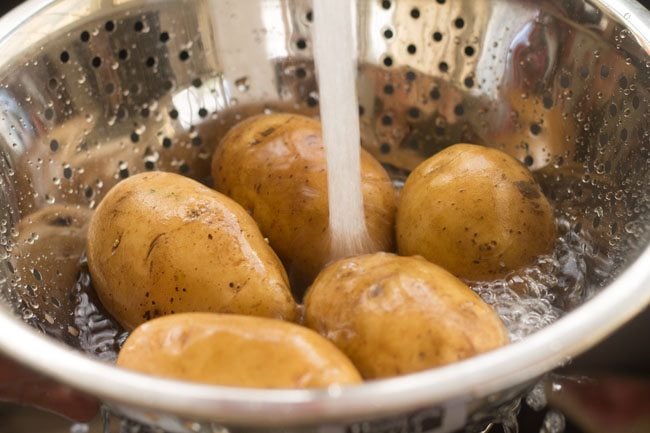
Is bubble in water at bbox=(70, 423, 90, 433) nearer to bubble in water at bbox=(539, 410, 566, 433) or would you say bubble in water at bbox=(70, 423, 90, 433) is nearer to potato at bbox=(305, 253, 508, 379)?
potato at bbox=(305, 253, 508, 379)

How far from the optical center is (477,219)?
718 millimetres

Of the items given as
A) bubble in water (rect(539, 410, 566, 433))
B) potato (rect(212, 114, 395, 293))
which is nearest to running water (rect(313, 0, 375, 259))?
potato (rect(212, 114, 395, 293))

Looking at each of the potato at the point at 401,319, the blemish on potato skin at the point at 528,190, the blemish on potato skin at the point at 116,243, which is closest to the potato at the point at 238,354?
the potato at the point at 401,319

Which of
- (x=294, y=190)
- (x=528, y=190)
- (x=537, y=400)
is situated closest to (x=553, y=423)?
(x=537, y=400)

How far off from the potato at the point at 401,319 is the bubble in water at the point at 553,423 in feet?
0.92

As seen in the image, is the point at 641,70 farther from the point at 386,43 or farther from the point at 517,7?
the point at 386,43

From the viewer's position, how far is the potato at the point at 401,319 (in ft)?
1.81

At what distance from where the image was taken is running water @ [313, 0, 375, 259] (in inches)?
27.8

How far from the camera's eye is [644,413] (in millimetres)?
866

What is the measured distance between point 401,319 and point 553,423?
344 mm

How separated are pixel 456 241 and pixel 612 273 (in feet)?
0.44

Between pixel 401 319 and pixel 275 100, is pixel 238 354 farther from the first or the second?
pixel 275 100

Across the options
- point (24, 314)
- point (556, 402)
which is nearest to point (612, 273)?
point (556, 402)

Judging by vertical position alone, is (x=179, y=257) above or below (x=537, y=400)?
above
